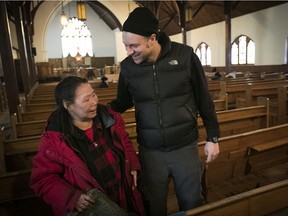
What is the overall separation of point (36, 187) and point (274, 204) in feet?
3.91

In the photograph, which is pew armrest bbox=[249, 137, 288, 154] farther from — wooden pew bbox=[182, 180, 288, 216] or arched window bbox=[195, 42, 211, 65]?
arched window bbox=[195, 42, 211, 65]

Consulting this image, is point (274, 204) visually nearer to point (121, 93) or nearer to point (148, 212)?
point (148, 212)

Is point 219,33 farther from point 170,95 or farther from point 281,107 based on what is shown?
point 170,95

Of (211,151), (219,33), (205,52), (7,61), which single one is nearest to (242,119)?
(211,151)

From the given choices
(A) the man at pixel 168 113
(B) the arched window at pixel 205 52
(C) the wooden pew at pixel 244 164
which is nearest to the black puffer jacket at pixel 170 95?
(A) the man at pixel 168 113

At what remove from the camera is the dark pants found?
1442mm

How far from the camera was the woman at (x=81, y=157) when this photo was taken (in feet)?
3.96

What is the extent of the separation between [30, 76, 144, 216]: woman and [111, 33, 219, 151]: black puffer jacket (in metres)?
0.18

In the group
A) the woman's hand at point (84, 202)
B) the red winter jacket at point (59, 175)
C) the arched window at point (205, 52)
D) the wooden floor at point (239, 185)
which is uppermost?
the arched window at point (205, 52)

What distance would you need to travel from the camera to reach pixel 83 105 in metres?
1.34

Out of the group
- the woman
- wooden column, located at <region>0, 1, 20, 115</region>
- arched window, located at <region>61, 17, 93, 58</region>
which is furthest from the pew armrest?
arched window, located at <region>61, 17, 93, 58</region>

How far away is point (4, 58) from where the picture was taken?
4984 mm

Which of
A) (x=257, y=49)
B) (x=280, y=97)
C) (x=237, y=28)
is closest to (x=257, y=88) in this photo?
(x=280, y=97)

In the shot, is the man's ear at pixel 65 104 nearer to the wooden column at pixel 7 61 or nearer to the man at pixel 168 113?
the man at pixel 168 113
